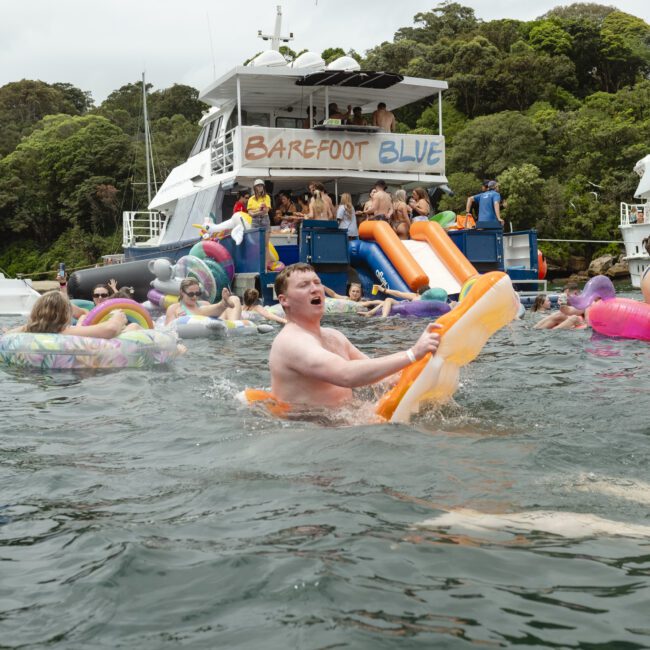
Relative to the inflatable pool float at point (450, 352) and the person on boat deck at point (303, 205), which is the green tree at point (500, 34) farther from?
the inflatable pool float at point (450, 352)

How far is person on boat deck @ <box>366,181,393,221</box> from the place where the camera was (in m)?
16.4

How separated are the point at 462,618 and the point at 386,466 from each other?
1696 mm

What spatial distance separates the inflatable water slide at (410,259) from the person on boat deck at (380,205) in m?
0.56

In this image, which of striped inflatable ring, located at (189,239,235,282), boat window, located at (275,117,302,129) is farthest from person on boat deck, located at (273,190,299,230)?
boat window, located at (275,117,302,129)

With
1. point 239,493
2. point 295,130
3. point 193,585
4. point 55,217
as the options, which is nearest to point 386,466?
point 239,493

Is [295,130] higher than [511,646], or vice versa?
[295,130]

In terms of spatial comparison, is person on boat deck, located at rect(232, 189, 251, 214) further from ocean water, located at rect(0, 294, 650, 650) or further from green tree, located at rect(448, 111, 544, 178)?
green tree, located at rect(448, 111, 544, 178)

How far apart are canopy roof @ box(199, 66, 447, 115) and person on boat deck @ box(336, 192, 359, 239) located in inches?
106

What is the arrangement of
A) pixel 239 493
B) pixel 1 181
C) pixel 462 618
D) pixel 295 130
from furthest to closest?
pixel 1 181
pixel 295 130
pixel 239 493
pixel 462 618

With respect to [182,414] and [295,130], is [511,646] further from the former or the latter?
[295,130]

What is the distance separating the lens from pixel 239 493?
12.4 ft

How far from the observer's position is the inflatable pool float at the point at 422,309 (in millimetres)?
13812

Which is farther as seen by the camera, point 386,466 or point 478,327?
point 478,327

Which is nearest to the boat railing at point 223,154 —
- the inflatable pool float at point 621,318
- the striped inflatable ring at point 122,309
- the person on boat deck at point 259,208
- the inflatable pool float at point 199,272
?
the person on boat deck at point 259,208
